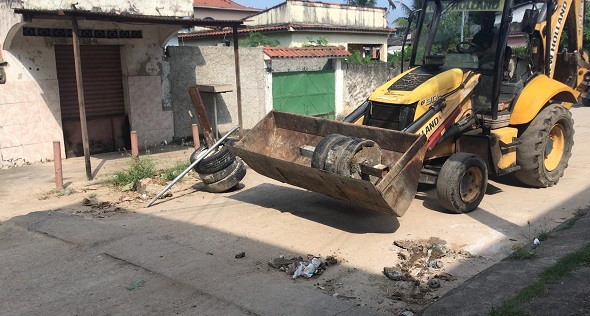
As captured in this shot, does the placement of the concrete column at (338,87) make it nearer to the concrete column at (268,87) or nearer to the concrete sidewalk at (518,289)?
the concrete column at (268,87)

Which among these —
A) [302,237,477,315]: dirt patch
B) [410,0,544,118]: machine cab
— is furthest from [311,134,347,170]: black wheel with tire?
[410,0,544,118]: machine cab

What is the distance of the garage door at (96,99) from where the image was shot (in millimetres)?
11953

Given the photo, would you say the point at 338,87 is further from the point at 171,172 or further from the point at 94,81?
the point at 171,172

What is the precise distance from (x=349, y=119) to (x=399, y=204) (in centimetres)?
215

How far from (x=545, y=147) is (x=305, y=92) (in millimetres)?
8943

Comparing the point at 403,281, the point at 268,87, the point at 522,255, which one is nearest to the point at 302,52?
the point at 268,87

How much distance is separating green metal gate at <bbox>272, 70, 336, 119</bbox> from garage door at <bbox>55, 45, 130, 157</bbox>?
450 cm

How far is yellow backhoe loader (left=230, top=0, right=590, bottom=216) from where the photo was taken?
6.29m

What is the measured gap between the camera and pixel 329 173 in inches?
238

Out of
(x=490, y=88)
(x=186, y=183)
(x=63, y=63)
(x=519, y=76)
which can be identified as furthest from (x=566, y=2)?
(x=63, y=63)

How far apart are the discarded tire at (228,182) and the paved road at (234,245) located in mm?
130

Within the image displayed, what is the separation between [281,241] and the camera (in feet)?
21.2

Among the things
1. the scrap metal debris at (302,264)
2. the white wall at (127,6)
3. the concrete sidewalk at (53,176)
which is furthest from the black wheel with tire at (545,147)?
the white wall at (127,6)

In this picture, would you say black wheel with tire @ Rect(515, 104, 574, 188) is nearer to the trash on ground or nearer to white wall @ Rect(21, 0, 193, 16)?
the trash on ground
